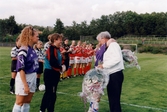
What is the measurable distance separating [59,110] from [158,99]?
332cm

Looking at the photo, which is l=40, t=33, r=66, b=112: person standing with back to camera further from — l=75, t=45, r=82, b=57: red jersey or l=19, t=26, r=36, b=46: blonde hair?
l=75, t=45, r=82, b=57: red jersey

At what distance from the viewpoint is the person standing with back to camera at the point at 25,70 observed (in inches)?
161

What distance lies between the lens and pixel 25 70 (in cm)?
420

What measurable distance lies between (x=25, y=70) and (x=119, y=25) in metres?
111

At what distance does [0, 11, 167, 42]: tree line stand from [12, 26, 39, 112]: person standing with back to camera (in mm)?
86271

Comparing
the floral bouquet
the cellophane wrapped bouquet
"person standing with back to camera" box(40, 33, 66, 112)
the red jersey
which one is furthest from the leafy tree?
the cellophane wrapped bouquet

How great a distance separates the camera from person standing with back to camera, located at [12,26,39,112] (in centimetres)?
409

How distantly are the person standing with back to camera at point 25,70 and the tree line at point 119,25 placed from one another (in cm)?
8627

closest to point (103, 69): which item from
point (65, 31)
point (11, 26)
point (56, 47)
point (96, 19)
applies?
point (56, 47)

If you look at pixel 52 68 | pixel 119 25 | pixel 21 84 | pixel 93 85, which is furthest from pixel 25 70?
pixel 119 25

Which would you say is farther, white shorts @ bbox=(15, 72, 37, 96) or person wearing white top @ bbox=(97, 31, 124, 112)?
person wearing white top @ bbox=(97, 31, 124, 112)

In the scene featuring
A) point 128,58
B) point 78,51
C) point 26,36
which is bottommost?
point 128,58

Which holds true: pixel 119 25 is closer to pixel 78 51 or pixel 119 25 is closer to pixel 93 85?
pixel 78 51

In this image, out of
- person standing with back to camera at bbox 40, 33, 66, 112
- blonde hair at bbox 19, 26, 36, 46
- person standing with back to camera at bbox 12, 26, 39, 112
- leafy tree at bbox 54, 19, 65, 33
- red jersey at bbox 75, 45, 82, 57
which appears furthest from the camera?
leafy tree at bbox 54, 19, 65, 33
